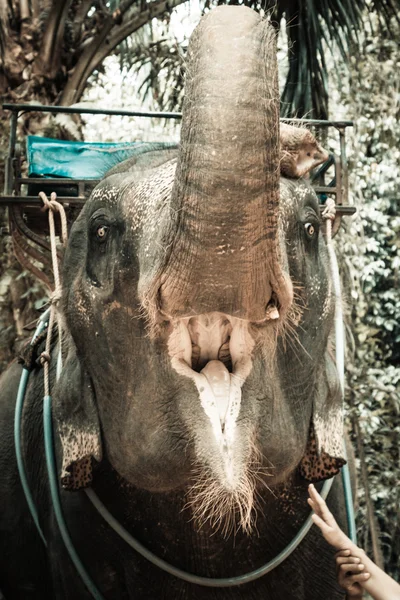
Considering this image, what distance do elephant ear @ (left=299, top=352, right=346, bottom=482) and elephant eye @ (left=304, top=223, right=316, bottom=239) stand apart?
434mm

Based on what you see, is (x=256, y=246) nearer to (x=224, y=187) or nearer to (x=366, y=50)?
(x=224, y=187)

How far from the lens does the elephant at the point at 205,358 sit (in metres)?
1.72

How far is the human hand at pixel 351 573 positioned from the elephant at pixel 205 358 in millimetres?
233

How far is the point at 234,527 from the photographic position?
261 cm

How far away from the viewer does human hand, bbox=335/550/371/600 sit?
2.49 metres

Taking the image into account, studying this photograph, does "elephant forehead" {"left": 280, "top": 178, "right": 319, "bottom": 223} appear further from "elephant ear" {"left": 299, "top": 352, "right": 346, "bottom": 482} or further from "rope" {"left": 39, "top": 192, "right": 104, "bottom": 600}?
"rope" {"left": 39, "top": 192, "right": 104, "bottom": 600}

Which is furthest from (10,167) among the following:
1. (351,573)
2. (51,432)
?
(351,573)

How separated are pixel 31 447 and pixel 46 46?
132 inches

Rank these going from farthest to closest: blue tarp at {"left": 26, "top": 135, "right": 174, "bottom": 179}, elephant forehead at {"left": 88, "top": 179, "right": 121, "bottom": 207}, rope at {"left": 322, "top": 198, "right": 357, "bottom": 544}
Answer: blue tarp at {"left": 26, "top": 135, "right": 174, "bottom": 179}
rope at {"left": 322, "top": 198, "right": 357, "bottom": 544}
elephant forehead at {"left": 88, "top": 179, "right": 121, "bottom": 207}

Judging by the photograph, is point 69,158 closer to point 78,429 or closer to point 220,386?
point 78,429

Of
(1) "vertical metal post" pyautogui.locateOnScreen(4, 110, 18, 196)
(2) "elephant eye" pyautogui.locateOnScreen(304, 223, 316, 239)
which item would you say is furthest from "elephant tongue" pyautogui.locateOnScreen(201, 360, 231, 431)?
(1) "vertical metal post" pyautogui.locateOnScreen(4, 110, 18, 196)

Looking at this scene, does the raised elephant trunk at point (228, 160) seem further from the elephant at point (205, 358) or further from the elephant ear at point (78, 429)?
the elephant ear at point (78, 429)

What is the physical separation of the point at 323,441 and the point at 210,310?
86 cm

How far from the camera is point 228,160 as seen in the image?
5.52 feet
